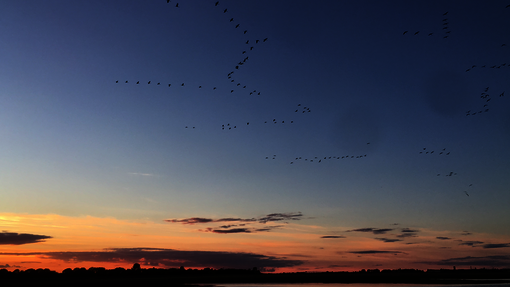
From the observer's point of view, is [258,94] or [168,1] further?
[258,94]

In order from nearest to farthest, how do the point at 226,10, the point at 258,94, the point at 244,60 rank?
the point at 226,10
the point at 244,60
the point at 258,94

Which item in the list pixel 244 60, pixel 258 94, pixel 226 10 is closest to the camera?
pixel 226 10

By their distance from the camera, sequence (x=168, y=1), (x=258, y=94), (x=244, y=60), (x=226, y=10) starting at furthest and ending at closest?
(x=258, y=94), (x=244, y=60), (x=226, y=10), (x=168, y=1)

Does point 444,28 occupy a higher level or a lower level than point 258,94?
higher

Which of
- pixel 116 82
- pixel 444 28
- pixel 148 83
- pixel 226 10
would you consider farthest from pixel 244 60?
pixel 444 28

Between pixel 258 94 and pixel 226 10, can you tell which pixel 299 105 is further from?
pixel 226 10

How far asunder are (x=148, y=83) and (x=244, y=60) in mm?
11525

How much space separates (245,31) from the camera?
1425 inches

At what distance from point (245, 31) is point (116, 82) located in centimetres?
1792

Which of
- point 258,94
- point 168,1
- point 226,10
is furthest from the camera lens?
point 258,94

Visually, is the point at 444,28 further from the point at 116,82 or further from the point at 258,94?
the point at 116,82

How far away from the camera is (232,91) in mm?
43281

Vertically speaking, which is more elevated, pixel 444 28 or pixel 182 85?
pixel 444 28

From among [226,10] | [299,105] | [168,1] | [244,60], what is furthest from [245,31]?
[299,105]
